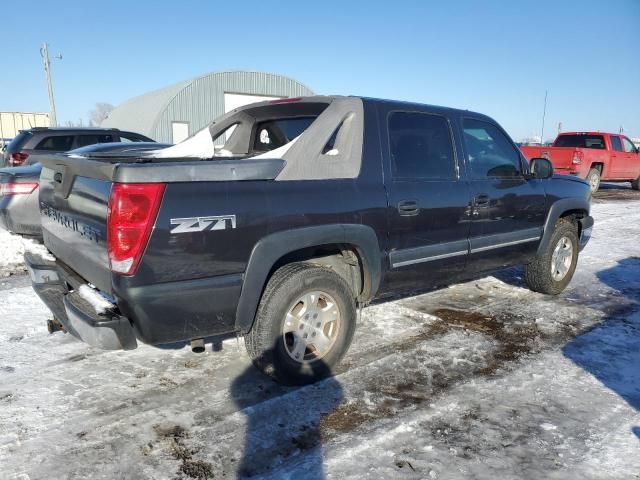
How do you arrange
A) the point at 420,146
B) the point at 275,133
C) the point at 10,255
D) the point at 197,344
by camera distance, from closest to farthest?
the point at 197,344 < the point at 420,146 < the point at 275,133 < the point at 10,255

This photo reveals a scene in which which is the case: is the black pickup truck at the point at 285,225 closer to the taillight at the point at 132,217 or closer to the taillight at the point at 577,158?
the taillight at the point at 132,217

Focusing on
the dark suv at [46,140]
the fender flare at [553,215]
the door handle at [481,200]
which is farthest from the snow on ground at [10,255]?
the fender flare at [553,215]

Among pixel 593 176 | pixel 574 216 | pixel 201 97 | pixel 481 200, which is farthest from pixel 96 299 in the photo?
Answer: pixel 201 97

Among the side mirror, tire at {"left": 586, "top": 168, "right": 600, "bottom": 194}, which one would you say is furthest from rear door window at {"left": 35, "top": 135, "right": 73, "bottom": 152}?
tire at {"left": 586, "top": 168, "right": 600, "bottom": 194}

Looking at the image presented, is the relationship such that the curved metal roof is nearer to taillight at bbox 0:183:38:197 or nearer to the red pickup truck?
the red pickup truck

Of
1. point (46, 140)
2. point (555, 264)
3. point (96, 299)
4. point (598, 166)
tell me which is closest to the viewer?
point (96, 299)

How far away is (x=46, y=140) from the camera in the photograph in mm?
8492

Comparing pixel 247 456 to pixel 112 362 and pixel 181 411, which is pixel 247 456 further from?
pixel 112 362

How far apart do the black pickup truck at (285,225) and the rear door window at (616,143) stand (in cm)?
1382

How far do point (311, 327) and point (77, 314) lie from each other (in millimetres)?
1414

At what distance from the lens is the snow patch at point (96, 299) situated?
8.61 feet

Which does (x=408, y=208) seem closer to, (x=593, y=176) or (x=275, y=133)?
(x=275, y=133)

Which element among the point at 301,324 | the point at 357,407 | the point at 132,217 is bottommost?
the point at 357,407

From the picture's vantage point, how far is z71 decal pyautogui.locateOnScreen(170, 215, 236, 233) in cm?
248
